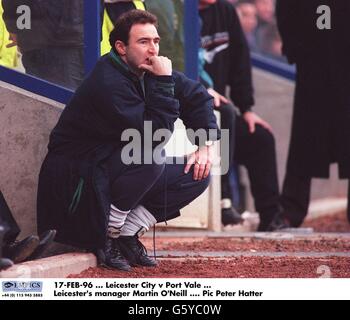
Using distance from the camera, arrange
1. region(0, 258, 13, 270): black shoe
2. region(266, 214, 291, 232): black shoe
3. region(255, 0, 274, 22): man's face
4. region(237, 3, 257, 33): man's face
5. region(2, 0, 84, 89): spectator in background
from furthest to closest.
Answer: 1. region(255, 0, 274, 22): man's face
2. region(237, 3, 257, 33): man's face
3. region(266, 214, 291, 232): black shoe
4. region(2, 0, 84, 89): spectator in background
5. region(0, 258, 13, 270): black shoe

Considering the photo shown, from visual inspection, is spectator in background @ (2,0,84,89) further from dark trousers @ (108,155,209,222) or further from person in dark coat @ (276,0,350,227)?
person in dark coat @ (276,0,350,227)

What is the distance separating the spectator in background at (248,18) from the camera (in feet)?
35.8

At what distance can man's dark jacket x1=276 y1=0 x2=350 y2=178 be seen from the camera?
329 inches

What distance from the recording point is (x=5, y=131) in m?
6.62

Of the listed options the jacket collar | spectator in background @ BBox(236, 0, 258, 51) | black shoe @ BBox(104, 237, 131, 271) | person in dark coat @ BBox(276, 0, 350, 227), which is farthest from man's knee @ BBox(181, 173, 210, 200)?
spectator in background @ BBox(236, 0, 258, 51)

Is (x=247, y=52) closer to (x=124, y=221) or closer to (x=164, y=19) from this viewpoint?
(x=164, y=19)

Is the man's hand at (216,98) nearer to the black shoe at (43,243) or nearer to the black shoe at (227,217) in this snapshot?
the black shoe at (227,217)

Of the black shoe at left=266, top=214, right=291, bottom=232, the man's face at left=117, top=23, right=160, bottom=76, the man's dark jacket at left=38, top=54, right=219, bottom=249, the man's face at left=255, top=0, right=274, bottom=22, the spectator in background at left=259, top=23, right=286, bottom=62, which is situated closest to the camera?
the man's dark jacket at left=38, top=54, right=219, bottom=249

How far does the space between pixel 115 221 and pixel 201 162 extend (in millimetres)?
533

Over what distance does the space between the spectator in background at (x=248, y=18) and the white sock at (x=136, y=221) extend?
14.7ft

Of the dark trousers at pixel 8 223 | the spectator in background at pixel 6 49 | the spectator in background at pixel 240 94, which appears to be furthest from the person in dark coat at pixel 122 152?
the spectator in background at pixel 240 94

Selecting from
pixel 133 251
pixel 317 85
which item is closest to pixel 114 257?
pixel 133 251
